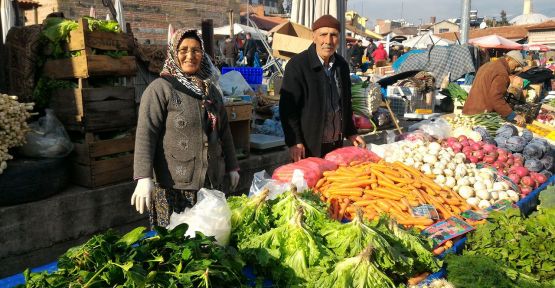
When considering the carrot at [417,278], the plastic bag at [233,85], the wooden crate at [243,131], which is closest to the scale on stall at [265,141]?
the wooden crate at [243,131]

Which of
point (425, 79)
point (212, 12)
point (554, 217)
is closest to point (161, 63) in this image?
point (554, 217)

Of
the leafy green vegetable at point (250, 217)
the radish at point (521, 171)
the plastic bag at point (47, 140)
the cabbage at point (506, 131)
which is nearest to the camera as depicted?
the leafy green vegetable at point (250, 217)

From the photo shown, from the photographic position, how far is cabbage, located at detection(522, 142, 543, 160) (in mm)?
4980

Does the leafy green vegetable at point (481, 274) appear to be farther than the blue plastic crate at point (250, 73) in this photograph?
No

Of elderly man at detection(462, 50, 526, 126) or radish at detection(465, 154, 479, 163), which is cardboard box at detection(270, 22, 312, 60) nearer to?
elderly man at detection(462, 50, 526, 126)

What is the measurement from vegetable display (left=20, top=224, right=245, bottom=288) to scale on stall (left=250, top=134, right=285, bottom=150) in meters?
3.81

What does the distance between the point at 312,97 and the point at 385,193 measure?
1.24 meters

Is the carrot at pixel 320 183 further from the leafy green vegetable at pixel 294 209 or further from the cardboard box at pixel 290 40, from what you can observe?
the cardboard box at pixel 290 40

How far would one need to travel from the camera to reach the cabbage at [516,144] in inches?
201

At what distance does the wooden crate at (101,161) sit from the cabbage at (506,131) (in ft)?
15.2

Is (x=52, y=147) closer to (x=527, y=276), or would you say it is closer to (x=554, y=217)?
(x=527, y=276)

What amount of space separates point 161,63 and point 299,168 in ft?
9.70

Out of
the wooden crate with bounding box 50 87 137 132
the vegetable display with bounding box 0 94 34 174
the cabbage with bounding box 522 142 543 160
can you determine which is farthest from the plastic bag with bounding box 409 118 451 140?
the vegetable display with bounding box 0 94 34 174

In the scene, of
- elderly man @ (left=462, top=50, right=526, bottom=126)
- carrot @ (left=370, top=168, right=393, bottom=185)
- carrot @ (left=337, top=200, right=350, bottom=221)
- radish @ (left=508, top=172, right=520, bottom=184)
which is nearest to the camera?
carrot @ (left=337, top=200, right=350, bottom=221)
